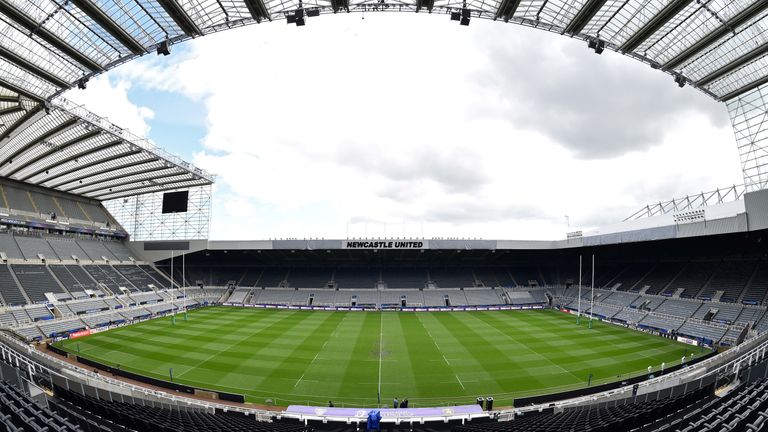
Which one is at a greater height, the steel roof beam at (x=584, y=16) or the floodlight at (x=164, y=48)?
the steel roof beam at (x=584, y=16)

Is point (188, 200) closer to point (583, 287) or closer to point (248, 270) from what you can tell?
point (248, 270)

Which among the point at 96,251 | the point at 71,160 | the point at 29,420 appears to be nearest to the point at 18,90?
the point at 71,160

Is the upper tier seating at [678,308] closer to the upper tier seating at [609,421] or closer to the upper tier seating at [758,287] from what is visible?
the upper tier seating at [758,287]

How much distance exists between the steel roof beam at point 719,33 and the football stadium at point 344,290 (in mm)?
103

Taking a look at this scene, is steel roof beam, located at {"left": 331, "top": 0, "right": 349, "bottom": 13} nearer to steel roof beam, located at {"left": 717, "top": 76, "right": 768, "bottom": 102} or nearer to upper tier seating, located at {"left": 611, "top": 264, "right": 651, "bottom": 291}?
steel roof beam, located at {"left": 717, "top": 76, "right": 768, "bottom": 102}

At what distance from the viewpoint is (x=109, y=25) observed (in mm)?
19094

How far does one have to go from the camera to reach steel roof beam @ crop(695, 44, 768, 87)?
2186 cm

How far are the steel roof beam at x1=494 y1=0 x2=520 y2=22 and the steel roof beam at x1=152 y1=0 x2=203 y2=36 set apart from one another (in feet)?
51.7

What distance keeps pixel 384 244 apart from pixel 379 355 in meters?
27.4

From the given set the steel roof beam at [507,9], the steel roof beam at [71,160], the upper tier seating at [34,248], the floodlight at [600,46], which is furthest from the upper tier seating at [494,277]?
the upper tier seating at [34,248]

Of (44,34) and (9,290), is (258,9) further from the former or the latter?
(9,290)

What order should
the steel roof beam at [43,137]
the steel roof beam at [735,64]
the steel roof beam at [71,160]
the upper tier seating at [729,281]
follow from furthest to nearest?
1. the steel roof beam at [71,160]
2. the upper tier seating at [729,281]
3. the steel roof beam at [43,137]
4. the steel roof beam at [735,64]

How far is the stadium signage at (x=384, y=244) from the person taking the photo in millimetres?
57125

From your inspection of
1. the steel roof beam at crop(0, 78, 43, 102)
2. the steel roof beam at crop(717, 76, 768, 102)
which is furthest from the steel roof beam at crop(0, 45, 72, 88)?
the steel roof beam at crop(717, 76, 768, 102)
